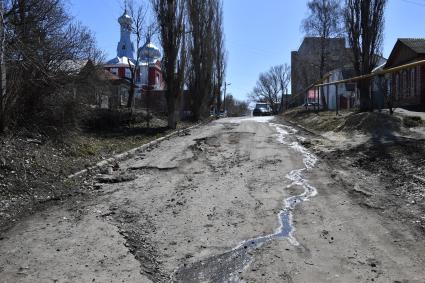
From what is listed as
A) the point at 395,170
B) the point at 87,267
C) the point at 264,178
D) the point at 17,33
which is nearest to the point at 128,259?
the point at 87,267

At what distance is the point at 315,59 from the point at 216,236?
67258mm

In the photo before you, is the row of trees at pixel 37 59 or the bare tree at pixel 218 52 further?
the bare tree at pixel 218 52

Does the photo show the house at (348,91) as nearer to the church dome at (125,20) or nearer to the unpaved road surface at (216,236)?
the unpaved road surface at (216,236)

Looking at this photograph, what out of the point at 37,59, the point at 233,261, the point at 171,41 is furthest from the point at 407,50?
the point at 233,261

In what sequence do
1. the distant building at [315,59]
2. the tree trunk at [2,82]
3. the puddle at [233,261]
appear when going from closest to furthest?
the puddle at [233,261] → the tree trunk at [2,82] → the distant building at [315,59]

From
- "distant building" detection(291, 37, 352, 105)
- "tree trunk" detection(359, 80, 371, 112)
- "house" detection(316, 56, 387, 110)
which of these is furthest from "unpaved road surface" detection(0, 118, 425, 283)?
"distant building" detection(291, 37, 352, 105)

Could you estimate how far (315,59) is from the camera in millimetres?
70500

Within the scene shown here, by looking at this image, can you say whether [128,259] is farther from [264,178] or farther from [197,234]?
[264,178]

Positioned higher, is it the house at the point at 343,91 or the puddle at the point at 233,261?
the house at the point at 343,91

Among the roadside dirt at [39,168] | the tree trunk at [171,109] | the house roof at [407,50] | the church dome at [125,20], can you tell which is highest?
the church dome at [125,20]

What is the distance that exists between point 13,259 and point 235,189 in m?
4.44

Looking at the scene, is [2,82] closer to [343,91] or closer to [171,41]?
[171,41]

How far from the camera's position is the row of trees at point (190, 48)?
23.3 m

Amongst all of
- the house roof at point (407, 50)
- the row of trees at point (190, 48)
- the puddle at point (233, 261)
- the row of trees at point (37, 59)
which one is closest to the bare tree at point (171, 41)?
the row of trees at point (190, 48)
